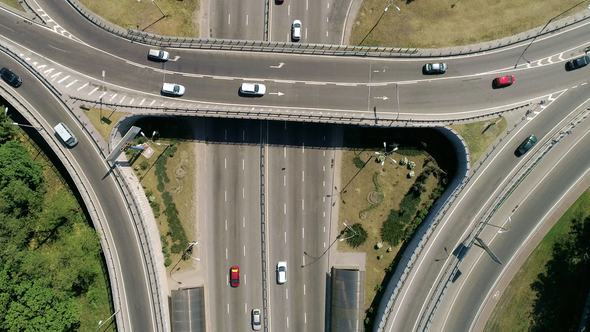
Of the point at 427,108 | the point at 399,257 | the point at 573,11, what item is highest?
the point at 573,11

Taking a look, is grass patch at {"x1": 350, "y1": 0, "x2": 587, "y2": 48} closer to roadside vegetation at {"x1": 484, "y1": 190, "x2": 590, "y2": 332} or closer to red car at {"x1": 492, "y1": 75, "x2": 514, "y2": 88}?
red car at {"x1": 492, "y1": 75, "x2": 514, "y2": 88}

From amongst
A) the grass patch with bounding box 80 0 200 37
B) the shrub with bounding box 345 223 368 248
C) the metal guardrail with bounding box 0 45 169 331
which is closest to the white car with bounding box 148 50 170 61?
the grass patch with bounding box 80 0 200 37

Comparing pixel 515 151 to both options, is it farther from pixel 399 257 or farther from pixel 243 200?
pixel 243 200

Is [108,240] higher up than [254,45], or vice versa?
[254,45]

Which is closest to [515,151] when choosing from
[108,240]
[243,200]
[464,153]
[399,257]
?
[464,153]

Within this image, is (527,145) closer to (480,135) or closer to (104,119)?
(480,135)

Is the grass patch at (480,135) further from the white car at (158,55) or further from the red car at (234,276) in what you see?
the white car at (158,55)

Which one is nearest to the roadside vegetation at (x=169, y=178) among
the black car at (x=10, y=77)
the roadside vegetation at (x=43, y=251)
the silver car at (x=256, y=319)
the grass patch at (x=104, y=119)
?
the grass patch at (x=104, y=119)
